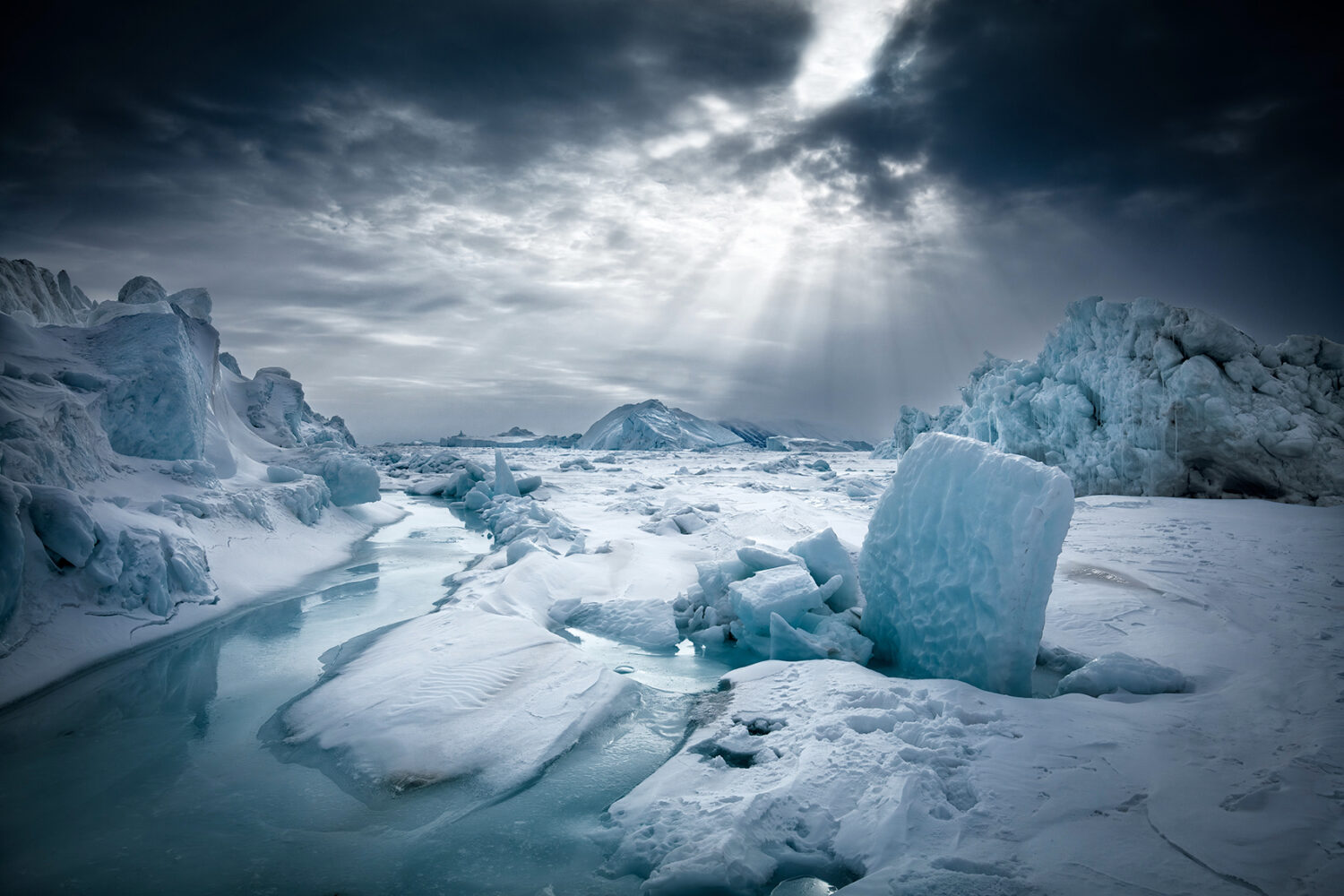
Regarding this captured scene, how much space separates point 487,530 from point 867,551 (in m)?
12.8

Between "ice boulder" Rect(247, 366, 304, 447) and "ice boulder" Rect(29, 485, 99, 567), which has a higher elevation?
"ice boulder" Rect(247, 366, 304, 447)

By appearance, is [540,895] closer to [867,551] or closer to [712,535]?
[867,551]

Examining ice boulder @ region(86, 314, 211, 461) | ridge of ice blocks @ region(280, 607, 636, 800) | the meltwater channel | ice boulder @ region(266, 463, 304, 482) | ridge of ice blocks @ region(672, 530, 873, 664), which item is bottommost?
the meltwater channel

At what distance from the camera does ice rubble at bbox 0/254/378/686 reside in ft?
20.0

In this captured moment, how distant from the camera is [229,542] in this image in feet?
31.9

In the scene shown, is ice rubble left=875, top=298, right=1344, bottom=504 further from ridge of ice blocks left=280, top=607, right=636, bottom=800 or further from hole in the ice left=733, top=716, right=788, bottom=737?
ridge of ice blocks left=280, top=607, right=636, bottom=800

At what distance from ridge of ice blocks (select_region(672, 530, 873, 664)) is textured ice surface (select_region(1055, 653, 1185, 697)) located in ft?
6.31

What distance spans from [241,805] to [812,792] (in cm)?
380

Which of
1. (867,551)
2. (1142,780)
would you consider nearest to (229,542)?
(867,551)

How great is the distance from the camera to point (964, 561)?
535 cm

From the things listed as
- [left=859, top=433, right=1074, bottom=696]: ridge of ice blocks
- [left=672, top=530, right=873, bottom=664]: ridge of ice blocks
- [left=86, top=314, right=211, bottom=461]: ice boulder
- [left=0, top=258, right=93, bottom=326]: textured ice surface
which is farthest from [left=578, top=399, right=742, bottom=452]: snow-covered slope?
Answer: [left=859, top=433, right=1074, bottom=696]: ridge of ice blocks

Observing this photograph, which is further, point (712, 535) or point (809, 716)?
point (712, 535)

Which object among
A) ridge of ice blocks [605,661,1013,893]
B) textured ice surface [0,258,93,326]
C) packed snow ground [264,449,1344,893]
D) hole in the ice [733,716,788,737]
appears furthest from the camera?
textured ice surface [0,258,93,326]

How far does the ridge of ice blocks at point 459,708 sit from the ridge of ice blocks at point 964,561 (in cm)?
284
